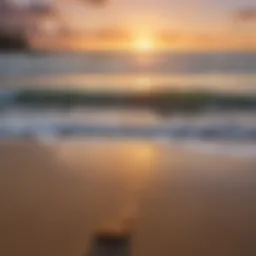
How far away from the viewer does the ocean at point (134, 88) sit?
0.81m

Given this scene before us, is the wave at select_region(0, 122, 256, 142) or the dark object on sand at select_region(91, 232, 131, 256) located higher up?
the wave at select_region(0, 122, 256, 142)

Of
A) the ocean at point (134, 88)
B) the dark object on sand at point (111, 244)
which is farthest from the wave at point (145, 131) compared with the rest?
the dark object on sand at point (111, 244)

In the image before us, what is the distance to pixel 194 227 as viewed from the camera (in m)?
0.72

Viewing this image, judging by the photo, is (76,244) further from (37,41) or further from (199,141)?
(37,41)

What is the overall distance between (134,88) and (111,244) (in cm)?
25

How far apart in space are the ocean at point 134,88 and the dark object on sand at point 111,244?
0.16 meters

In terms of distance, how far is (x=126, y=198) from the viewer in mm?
738

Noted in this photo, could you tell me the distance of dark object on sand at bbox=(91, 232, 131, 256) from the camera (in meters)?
0.70

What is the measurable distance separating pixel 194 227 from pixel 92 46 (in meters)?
0.41

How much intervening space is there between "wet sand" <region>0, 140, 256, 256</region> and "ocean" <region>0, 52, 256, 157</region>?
29mm

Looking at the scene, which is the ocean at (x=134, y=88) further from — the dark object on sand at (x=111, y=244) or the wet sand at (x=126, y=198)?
the dark object on sand at (x=111, y=244)

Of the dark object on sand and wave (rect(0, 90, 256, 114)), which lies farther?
wave (rect(0, 90, 256, 114))

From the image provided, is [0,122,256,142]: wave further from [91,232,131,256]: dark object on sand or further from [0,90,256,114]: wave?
[91,232,131,256]: dark object on sand

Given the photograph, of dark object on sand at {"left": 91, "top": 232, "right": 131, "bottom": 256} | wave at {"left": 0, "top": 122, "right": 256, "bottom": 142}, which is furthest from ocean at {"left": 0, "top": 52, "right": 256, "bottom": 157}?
dark object on sand at {"left": 91, "top": 232, "right": 131, "bottom": 256}
